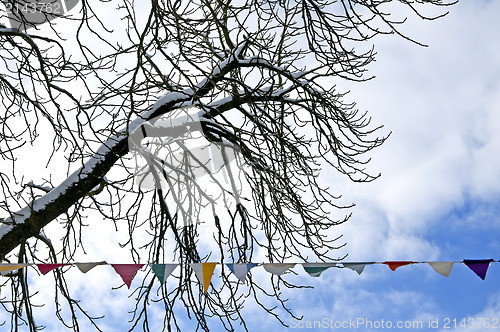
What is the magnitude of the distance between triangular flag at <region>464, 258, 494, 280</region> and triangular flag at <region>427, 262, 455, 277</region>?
6.1 inches

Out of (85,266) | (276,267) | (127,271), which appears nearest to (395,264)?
(276,267)

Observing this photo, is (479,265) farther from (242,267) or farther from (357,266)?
(242,267)

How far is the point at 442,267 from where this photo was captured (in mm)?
4297

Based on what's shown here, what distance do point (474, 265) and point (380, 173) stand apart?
198 centimetres

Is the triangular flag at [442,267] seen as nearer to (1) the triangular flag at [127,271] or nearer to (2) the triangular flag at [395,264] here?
(2) the triangular flag at [395,264]

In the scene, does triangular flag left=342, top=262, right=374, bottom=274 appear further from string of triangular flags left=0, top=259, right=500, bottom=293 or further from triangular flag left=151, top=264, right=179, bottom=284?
triangular flag left=151, top=264, right=179, bottom=284

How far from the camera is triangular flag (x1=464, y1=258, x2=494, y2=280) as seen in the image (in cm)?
412

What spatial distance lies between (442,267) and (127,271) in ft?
8.54

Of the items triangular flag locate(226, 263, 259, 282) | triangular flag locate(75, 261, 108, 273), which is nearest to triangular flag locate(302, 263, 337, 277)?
triangular flag locate(226, 263, 259, 282)

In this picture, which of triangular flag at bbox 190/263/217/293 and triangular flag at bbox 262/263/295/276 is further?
triangular flag at bbox 190/263/217/293

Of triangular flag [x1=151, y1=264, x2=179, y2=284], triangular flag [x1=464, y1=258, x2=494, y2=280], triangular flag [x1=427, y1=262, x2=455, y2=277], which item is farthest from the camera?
triangular flag [x1=151, y1=264, x2=179, y2=284]

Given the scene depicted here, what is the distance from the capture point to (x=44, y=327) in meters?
6.27

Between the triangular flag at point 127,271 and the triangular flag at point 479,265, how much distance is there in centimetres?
266

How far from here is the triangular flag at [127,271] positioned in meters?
4.54
